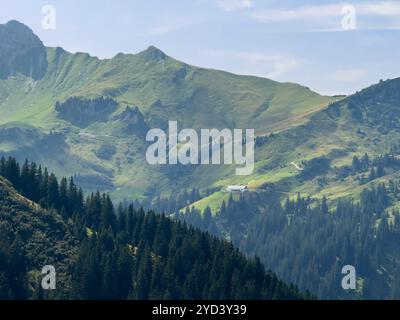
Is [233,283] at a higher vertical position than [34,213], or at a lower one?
lower

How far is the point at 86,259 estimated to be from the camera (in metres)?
184

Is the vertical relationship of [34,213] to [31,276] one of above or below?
above
